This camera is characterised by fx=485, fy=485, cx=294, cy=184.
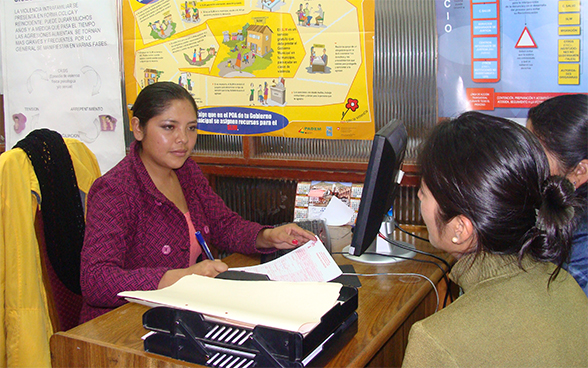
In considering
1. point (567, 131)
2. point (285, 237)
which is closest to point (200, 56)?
point (285, 237)

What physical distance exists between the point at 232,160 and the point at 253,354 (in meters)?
1.40

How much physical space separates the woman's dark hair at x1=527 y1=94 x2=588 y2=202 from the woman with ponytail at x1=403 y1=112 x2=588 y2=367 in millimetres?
518

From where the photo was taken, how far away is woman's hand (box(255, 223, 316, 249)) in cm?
151

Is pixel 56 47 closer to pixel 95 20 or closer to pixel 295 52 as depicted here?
pixel 95 20

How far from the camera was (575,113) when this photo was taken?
141 cm

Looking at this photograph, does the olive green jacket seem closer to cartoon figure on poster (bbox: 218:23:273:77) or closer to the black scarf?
the black scarf

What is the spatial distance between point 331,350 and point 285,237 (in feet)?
2.17

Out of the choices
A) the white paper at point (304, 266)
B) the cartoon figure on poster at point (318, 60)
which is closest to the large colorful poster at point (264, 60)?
the cartoon figure on poster at point (318, 60)

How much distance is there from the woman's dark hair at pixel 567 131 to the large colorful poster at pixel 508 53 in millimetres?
278

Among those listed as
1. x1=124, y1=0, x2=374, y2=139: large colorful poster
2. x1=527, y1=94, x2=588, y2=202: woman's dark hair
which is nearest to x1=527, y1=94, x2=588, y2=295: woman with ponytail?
x1=527, y1=94, x2=588, y2=202: woman's dark hair

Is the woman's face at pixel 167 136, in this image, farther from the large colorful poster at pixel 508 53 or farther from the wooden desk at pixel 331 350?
the large colorful poster at pixel 508 53

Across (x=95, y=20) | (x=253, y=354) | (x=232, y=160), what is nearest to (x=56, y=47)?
(x=95, y=20)

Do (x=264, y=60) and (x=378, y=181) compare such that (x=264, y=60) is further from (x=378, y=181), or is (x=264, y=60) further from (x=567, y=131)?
(x=567, y=131)

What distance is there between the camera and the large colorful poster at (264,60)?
1.93 metres
